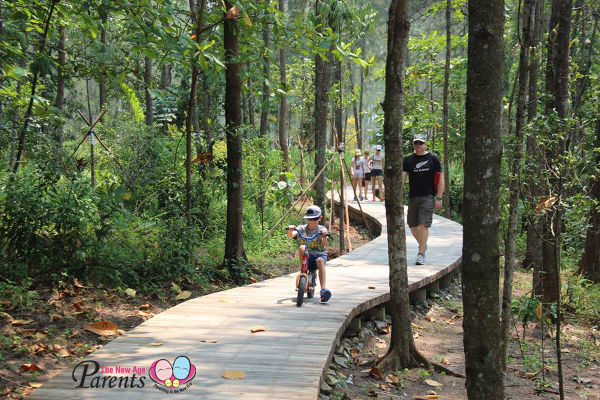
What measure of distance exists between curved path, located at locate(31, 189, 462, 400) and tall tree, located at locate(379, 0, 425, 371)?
0.63 meters

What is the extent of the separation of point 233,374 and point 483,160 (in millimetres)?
2507

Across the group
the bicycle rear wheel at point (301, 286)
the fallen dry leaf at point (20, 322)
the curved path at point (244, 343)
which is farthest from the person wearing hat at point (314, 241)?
the fallen dry leaf at point (20, 322)

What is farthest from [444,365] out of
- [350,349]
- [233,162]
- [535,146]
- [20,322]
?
[20,322]

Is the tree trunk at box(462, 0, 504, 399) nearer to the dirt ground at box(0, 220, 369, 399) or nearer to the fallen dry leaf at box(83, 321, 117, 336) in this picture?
the dirt ground at box(0, 220, 369, 399)

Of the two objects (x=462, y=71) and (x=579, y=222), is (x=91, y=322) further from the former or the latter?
(x=462, y=71)

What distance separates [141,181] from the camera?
37.3ft

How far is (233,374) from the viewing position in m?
4.62

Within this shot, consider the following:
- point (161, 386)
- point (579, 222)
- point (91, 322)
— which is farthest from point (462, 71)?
point (161, 386)

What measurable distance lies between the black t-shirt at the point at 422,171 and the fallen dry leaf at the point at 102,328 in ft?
16.4

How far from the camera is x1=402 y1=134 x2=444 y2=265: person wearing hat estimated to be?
920cm

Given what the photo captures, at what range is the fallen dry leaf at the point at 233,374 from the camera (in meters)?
4.58

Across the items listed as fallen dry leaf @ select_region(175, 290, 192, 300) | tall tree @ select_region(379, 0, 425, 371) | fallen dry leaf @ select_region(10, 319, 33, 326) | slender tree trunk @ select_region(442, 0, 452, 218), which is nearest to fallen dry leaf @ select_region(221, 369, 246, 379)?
tall tree @ select_region(379, 0, 425, 371)

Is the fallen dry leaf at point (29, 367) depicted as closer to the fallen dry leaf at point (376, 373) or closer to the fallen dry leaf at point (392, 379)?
the fallen dry leaf at point (376, 373)

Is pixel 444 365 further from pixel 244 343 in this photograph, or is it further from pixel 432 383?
pixel 244 343
